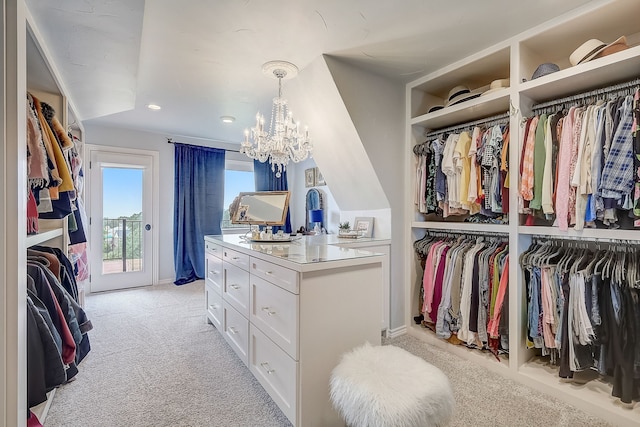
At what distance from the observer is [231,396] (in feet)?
5.91

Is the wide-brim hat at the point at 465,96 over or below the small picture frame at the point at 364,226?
over

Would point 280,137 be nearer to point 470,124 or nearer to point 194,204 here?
point 470,124

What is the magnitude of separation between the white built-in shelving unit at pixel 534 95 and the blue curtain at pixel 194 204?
130 inches

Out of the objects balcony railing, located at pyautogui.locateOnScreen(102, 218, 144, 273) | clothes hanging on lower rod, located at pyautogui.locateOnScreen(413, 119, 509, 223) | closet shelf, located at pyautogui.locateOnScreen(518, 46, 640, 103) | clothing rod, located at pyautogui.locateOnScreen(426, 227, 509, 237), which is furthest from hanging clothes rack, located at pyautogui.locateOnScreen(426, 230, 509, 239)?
balcony railing, located at pyautogui.locateOnScreen(102, 218, 144, 273)

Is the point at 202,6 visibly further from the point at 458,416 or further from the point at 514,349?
the point at 514,349

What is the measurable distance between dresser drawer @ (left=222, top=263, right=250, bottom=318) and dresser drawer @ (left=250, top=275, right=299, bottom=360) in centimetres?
11

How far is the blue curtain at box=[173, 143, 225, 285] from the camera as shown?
439 cm

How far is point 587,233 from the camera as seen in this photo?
1.69 m

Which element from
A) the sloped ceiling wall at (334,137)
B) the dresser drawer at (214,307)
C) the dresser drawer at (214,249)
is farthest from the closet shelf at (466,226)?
the dresser drawer at (214,307)

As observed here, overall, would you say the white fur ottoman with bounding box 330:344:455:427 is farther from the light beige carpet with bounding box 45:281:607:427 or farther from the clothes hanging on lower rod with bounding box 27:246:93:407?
the clothes hanging on lower rod with bounding box 27:246:93:407

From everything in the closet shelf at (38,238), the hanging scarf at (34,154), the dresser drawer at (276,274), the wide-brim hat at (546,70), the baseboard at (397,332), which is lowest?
the baseboard at (397,332)

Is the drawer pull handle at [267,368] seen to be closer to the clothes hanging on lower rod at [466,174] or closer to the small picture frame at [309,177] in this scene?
the clothes hanging on lower rod at [466,174]

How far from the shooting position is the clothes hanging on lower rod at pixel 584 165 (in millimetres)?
1522

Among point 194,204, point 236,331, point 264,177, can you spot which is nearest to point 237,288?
point 236,331
